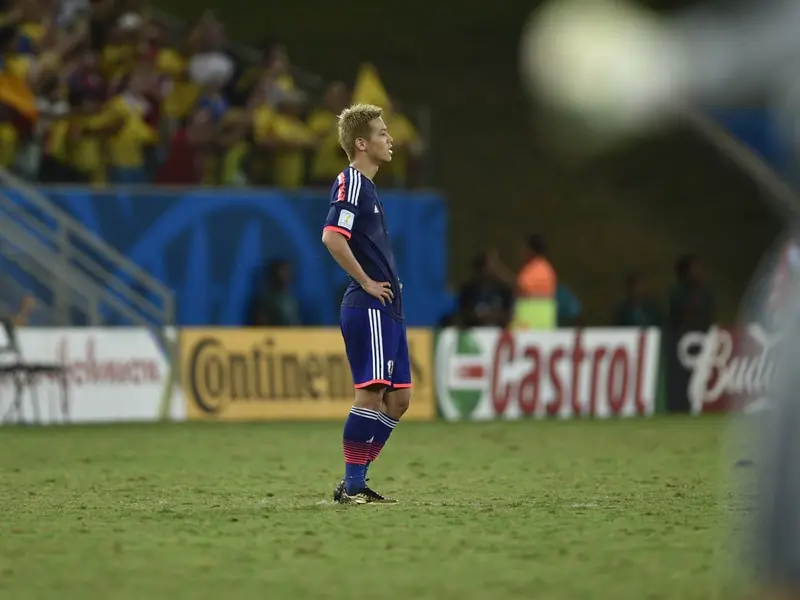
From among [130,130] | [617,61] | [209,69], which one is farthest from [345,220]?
[209,69]

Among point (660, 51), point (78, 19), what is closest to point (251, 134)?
point (78, 19)

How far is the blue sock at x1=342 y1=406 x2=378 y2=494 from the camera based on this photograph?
28.5ft

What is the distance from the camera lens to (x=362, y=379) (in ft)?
28.3

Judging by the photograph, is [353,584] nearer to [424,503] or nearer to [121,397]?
[424,503]

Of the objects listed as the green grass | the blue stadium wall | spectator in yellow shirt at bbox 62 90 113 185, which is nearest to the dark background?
the blue stadium wall

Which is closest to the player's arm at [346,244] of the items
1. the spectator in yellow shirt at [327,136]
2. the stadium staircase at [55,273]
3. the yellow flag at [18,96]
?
the stadium staircase at [55,273]

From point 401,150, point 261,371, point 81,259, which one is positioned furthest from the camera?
point 401,150

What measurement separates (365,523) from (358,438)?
100 centimetres

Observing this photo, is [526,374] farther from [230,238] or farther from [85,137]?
[85,137]

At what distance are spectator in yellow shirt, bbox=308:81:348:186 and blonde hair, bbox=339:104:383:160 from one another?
41.4ft

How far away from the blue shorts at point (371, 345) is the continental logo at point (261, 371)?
10.4 m

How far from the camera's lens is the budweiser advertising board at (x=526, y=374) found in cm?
1975

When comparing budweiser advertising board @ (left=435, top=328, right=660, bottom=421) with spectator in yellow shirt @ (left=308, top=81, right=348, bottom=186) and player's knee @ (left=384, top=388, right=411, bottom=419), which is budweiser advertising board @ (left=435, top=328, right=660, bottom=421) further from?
player's knee @ (left=384, top=388, right=411, bottom=419)

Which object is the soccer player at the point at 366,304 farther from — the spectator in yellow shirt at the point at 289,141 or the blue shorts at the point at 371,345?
the spectator in yellow shirt at the point at 289,141
